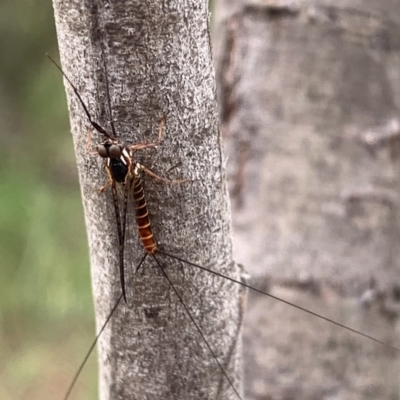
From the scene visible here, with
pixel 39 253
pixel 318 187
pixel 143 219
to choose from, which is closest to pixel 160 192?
pixel 143 219

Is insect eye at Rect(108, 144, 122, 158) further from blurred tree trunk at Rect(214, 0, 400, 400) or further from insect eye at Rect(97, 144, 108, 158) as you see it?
blurred tree trunk at Rect(214, 0, 400, 400)

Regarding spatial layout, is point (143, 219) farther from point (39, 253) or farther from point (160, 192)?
point (39, 253)

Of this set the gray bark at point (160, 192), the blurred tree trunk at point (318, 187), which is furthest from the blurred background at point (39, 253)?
the gray bark at point (160, 192)

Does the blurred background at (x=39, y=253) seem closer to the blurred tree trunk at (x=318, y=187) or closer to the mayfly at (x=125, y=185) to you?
the blurred tree trunk at (x=318, y=187)

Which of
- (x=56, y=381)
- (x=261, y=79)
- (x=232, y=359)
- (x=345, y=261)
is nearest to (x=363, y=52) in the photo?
(x=261, y=79)

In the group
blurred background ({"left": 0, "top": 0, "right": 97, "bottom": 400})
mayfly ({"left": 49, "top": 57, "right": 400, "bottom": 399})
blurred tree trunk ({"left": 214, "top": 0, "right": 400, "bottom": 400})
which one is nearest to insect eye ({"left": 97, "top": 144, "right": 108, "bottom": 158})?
mayfly ({"left": 49, "top": 57, "right": 400, "bottom": 399})

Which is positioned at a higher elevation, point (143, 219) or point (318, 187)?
point (318, 187)
